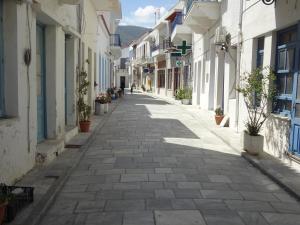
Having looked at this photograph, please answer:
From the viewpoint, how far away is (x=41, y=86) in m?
8.96

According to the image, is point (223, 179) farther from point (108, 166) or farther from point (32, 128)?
point (32, 128)

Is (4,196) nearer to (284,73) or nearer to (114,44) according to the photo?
(284,73)

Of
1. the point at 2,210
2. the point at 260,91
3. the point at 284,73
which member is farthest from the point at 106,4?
the point at 2,210

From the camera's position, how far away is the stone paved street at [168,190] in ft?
16.8

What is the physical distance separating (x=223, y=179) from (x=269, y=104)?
300 centimetres

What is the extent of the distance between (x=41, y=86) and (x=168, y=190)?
4.10m

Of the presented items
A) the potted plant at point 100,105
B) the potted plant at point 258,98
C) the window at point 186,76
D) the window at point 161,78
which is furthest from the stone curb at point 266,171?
the window at point 161,78

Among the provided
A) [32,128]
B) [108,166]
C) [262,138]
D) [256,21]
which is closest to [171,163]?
[108,166]

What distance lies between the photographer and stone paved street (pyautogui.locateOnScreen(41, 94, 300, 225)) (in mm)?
5113

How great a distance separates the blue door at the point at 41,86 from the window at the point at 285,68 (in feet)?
16.4

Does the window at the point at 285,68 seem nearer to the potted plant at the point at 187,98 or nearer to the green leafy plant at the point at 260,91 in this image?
the green leafy plant at the point at 260,91

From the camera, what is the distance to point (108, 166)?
309 inches

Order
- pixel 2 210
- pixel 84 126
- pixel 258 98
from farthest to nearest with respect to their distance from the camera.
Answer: pixel 84 126, pixel 258 98, pixel 2 210

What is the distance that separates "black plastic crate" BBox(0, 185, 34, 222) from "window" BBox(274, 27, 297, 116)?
5299 millimetres
